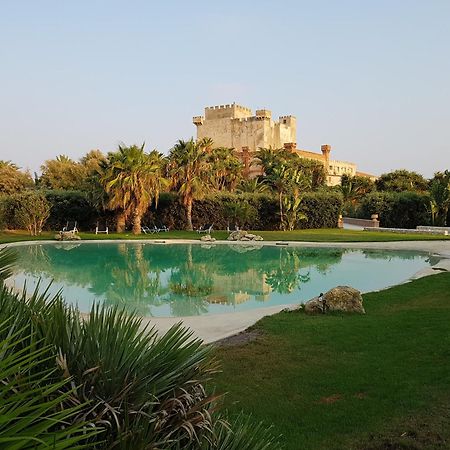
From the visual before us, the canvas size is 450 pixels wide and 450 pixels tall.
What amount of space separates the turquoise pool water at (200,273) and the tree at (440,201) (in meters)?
13.5

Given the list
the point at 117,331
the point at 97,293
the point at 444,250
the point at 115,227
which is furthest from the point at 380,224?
the point at 117,331

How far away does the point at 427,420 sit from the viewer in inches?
161

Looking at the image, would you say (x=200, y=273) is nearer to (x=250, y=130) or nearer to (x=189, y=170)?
(x=189, y=170)

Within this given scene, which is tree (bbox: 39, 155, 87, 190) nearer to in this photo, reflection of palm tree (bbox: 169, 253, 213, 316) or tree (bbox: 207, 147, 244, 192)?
tree (bbox: 207, 147, 244, 192)

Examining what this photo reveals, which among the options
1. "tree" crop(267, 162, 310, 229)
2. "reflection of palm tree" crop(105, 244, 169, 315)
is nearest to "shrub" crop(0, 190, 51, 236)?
"reflection of palm tree" crop(105, 244, 169, 315)

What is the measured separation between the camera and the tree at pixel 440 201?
3203 cm

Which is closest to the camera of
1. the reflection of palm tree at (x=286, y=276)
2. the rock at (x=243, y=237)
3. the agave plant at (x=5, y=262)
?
the agave plant at (x=5, y=262)

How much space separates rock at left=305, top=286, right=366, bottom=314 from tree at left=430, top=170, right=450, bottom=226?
1019 inches

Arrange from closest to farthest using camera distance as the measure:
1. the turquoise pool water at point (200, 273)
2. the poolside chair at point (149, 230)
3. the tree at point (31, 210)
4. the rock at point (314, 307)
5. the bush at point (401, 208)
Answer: the rock at point (314, 307) → the turquoise pool water at point (200, 273) → the tree at point (31, 210) → the poolside chair at point (149, 230) → the bush at point (401, 208)

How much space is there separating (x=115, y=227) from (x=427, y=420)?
2807cm

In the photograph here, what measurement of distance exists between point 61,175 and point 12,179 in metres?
5.34

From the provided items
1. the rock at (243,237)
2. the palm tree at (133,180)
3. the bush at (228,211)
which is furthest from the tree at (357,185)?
the palm tree at (133,180)

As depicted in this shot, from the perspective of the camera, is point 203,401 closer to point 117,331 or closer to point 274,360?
point 117,331

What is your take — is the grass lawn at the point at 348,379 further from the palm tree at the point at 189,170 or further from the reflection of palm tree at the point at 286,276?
the palm tree at the point at 189,170
